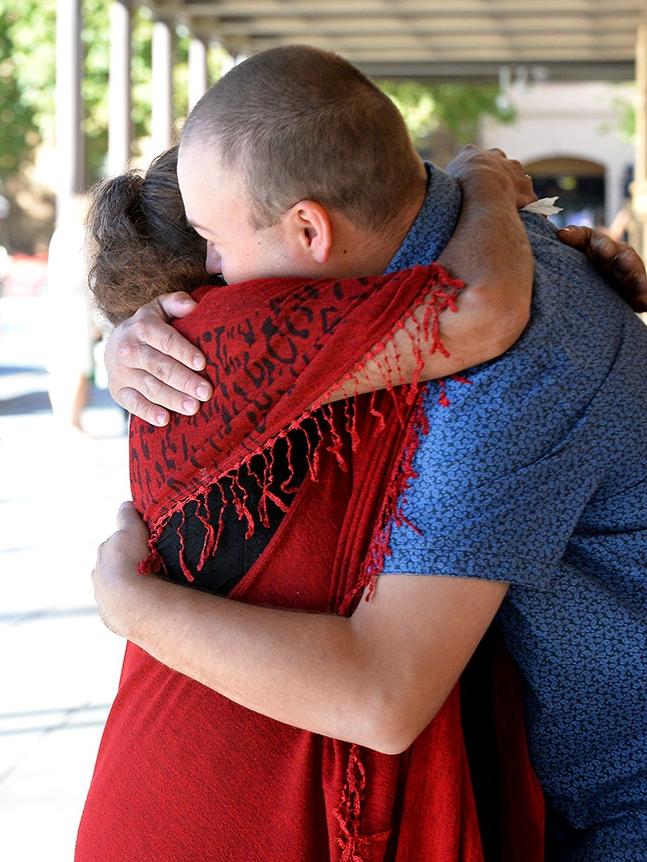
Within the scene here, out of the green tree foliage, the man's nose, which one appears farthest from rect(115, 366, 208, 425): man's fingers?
the green tree foliage

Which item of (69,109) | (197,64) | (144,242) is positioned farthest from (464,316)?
(197,64)

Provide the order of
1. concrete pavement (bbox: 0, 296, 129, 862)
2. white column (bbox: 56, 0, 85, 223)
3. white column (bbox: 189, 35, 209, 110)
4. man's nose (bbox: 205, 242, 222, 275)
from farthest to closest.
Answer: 1. white column (bbox: 189, 35, 209, 110)
2. white column (bbox: 56, 0, 85, 223)
3. concrete pavement (bbox: 0, 296, 129, 862)
4. man's nose (bbox: 205, 242, 222, 275)

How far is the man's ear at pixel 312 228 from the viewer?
4.32 feet

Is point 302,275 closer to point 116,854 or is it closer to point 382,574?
point 382,574

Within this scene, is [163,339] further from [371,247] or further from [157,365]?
[371,247]

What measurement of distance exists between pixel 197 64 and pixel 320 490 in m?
10.9

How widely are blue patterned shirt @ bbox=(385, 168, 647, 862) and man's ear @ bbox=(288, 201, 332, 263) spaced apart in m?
0.09

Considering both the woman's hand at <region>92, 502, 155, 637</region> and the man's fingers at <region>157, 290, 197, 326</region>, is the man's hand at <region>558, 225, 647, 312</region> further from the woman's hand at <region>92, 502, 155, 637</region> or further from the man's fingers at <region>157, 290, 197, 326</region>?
the woman's hand at <region>92, 502, 155, 637</region>

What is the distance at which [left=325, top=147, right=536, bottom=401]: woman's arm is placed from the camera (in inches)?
50.8

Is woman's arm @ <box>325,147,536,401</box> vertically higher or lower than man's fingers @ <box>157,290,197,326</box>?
higher

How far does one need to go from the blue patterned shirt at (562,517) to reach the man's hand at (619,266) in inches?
2.3

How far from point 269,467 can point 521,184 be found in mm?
603

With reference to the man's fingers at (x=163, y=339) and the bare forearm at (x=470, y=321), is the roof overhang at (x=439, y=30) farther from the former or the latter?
the bare forearm at (x=470, y=321)

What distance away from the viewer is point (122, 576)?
147cm
